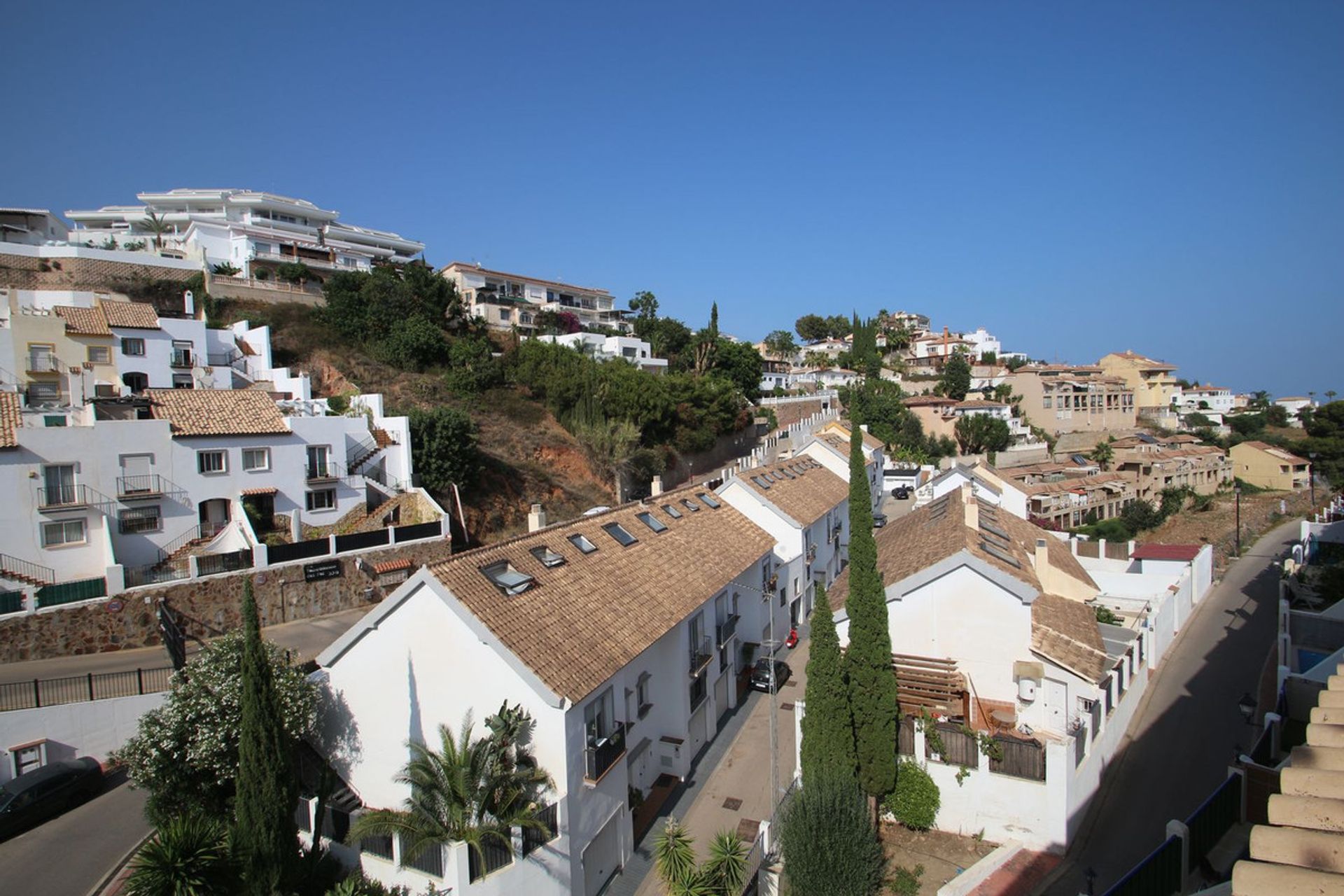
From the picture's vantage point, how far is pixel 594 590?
16.7 metres

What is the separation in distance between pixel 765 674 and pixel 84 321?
120 ft

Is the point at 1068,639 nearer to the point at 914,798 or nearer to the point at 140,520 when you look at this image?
the point at 914,798

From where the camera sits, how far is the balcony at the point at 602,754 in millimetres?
13469

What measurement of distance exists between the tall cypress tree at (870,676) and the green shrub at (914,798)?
442mm

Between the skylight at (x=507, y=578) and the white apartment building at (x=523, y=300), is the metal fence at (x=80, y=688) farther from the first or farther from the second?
the white apartment building at (x=523, y=300)

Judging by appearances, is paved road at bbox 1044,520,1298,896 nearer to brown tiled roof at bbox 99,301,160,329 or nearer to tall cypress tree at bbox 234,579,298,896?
tall cypress tree at bbox 234,579,298,896

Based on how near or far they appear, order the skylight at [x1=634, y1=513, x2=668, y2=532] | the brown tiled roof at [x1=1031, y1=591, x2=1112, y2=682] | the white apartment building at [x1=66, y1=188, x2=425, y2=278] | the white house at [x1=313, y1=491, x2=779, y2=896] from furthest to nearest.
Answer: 1. the white apartment building at [x1=66, y1=188, x2=425, y2=278]
2. the skylight at [x1=634, y1=513, x2=668, y2=532]
3. the brown tiled roof at [x1=1031, y1=591, x2=1112, y2=682]
4. the white house at [x1=313, y1=491, x2=779, y2=896]

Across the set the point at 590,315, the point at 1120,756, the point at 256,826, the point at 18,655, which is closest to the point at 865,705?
the point at 1120,756

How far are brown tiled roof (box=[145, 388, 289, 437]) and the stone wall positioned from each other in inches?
249

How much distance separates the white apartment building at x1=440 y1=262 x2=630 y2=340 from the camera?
229 feet

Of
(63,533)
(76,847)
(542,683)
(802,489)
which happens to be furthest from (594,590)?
(63,533)

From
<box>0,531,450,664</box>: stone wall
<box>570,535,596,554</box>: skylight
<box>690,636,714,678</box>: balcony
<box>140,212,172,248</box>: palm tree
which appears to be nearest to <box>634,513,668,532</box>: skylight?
<box>570,535,596,554</box>: skylight

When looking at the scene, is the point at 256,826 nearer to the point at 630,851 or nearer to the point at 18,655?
the point at 630,851

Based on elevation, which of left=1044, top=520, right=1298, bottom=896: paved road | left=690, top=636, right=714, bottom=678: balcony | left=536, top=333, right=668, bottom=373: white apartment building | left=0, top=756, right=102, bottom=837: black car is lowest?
left=1044, top=520, right=1298, bottom=896: paved road
